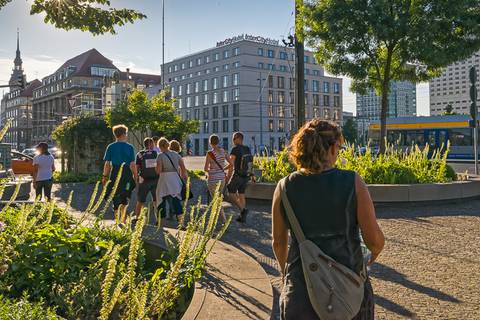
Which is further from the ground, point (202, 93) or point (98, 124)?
point (202, 93)

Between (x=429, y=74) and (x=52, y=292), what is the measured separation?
17.5 m

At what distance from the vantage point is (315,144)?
2412 mm

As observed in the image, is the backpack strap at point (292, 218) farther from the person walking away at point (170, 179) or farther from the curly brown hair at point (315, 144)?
the person walking away at point (170, 179)

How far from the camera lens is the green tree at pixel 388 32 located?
14.9 m

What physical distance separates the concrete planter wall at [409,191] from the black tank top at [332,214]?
8941mm

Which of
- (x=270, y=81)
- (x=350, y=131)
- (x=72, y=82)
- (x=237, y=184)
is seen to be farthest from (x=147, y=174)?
(x=72, y=82)

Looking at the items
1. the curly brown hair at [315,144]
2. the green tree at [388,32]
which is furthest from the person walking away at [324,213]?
the green tree at [388,32]

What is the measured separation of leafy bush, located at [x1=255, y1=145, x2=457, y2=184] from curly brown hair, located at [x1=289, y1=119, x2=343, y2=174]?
9258 millimetres

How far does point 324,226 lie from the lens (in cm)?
235

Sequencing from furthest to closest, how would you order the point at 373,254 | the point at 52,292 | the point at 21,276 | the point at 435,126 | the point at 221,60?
the point at 221,60 < the point at 435,126 < the point at 21,276 < the point at 52,292 < the point at 373,254

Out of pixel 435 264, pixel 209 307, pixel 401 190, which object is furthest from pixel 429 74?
pixel 209 307

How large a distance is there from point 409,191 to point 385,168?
4.18 feet

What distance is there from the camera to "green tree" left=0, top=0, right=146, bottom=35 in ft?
27.8

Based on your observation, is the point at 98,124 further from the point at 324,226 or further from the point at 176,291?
the point at 324,226
